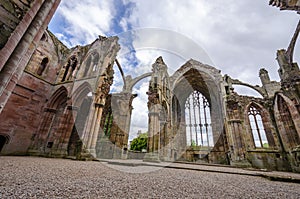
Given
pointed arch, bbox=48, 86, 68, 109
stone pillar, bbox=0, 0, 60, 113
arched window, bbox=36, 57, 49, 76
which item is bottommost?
stone pillar, bbox=0, 0, 60, 113

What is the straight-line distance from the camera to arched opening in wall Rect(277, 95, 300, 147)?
7750 mm

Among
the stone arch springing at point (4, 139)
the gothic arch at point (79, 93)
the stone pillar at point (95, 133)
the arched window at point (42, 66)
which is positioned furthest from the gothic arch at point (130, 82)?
the stone arch springing at point (4, 139)

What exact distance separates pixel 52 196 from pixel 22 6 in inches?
91.8

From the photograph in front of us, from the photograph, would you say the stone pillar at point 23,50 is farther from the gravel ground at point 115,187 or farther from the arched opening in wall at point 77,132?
the arched opening in wall at point 77,132

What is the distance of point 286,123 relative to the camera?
27.1ft

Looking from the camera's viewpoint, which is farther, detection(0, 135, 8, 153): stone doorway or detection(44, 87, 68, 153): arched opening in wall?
detection(44, 87, 68, 153): arched opening in wall

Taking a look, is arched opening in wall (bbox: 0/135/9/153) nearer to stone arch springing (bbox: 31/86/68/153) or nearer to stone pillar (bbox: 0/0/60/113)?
stone arch springing (bbox: 31/86/68/153)

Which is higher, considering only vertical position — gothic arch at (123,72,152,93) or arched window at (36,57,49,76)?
gothic arch at (123,72,152,93)

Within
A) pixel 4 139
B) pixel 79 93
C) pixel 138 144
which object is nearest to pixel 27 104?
pixel 4 139

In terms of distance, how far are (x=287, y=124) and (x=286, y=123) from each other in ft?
0.27

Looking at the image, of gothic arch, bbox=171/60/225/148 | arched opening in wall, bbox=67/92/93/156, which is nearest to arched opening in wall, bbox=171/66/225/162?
gothic arch, bbox=171/60/225/148

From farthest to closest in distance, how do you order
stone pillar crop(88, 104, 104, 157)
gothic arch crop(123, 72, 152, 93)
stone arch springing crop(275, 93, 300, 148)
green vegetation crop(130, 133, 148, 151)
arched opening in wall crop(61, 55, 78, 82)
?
green vegetation crop(130, 133, 148, 151) → gothic arch crop(123, 72, 152, 93) → arched opening in wall crop(61, 55, 78, 82) → stone arch springing crop(275, 93, 300, 148) → stone pillar crop(88, 104, 104, 157)

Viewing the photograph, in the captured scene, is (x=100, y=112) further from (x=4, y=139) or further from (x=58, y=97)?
(x=4, y=139)

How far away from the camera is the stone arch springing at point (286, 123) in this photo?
770 centimetres
